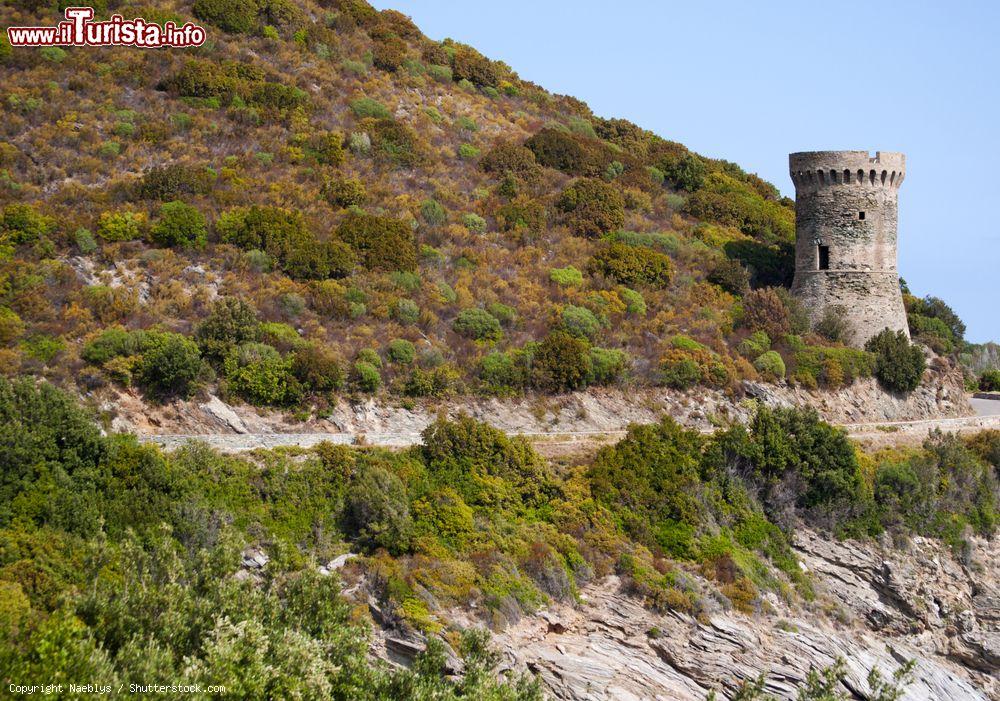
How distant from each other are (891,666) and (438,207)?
27588 mm

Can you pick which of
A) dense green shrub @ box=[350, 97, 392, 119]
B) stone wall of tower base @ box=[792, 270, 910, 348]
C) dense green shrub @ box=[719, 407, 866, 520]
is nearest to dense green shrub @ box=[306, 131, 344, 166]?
dense green shrub @ box=[350, 97, 392, 119]

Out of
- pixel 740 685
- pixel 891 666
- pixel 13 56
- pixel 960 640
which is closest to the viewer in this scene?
pixel 740 685

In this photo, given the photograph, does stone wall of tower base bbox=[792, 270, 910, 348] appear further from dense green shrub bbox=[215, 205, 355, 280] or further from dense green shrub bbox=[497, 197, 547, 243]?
dense green shrub bbox=[215, 205, 355, 280]

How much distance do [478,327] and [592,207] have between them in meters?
13.5

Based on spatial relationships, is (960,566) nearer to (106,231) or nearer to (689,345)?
(689,345)

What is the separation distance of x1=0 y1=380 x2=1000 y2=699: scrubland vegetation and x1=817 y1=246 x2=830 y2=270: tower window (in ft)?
34.1

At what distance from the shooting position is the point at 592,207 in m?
56.1

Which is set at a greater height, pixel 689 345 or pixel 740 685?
pixel 689 345

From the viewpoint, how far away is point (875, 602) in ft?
119

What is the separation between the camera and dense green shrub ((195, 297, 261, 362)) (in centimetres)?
3866

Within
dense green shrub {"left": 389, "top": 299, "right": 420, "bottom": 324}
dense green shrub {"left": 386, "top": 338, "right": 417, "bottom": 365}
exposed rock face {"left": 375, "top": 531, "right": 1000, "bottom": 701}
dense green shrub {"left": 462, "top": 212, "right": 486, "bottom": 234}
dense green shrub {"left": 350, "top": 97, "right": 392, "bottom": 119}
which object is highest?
dense green shrub {"left": 350, "top": 97, "right": 392, "bottom": 119}

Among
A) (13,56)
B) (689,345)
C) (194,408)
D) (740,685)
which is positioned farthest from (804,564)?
(13,56)

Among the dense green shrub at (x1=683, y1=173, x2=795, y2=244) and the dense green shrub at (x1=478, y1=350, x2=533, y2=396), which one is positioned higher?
the dense green shrub at (x1=683, y1=173, x2=795, y2=244)

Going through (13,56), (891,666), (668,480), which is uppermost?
(13,56)
